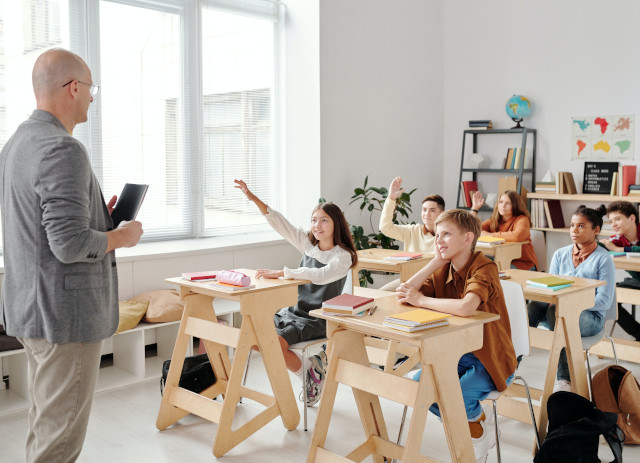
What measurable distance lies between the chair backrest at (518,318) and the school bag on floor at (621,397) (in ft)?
2.05

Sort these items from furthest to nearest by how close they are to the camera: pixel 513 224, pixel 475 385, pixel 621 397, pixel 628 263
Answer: pixel 513 224 < pixel 628 263 < pixel 621 397 < pixel 475 385

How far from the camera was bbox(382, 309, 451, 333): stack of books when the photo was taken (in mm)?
2359

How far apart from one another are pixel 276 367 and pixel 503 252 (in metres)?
2.18

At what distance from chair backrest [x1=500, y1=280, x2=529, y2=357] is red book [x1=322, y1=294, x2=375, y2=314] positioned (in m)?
0.63

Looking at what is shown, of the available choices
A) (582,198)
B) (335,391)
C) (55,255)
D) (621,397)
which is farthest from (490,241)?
(55,255)

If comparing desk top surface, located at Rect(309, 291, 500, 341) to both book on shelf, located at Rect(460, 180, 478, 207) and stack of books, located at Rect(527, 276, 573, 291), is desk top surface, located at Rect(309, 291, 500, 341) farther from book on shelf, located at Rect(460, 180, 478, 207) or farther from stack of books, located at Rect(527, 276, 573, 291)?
book on shelf, located at Rect(460, 180, 478, 207)

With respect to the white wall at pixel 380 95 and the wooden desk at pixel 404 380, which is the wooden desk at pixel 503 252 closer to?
the white wall at pixel 380 95

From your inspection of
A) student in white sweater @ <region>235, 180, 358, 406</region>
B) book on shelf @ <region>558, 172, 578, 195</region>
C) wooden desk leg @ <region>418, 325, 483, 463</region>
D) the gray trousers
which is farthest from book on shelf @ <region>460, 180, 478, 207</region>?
the gray trousers

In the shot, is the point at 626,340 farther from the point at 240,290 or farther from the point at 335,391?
the point at 240,290

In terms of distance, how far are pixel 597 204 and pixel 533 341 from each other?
2844 millimetres

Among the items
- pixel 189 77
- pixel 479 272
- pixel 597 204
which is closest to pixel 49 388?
pixel 479 272

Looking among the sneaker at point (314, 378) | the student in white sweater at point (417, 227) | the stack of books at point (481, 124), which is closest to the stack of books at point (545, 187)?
the stack of books at point (481, 124)

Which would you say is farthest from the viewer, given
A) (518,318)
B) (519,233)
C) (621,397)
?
(519,233)

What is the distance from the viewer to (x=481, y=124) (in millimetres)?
6297
